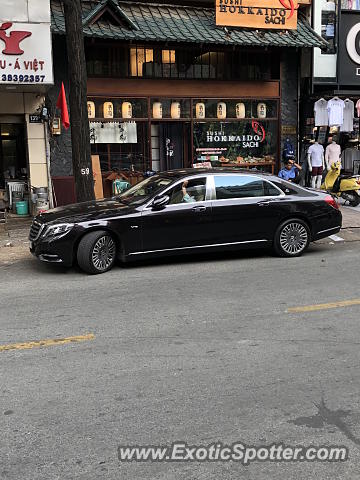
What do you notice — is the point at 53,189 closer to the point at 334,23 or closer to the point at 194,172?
the point at 194,172

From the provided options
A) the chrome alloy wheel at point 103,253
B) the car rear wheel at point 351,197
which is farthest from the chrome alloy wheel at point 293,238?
the car rear wheel at point 351,197

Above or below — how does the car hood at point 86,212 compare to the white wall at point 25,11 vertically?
below

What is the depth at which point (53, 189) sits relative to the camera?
14.1 meters

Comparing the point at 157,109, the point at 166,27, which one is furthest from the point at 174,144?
the point at 166,27

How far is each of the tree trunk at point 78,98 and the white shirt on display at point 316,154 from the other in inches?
314

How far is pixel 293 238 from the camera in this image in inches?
360

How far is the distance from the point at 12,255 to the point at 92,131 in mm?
5634

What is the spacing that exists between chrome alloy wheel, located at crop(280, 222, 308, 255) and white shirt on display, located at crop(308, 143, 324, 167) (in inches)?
287

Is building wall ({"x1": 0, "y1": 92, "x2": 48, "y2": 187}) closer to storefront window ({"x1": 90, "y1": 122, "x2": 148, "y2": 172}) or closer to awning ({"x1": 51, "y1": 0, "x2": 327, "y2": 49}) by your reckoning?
storefront window ({"x1": 90, "y1": 122, "x2": 148, "y2": 172})

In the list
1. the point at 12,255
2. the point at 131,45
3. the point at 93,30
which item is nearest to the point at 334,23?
the point at 131,45

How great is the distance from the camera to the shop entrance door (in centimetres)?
1514

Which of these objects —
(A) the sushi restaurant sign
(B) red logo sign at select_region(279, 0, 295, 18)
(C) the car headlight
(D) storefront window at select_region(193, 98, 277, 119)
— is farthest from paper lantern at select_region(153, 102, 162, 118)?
(C) the car headlight

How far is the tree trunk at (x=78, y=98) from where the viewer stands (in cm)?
979

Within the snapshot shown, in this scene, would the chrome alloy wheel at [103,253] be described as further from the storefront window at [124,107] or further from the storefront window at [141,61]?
the storefront window at [141,61]
